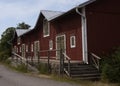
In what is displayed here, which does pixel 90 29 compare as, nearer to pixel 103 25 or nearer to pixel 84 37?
pixel 84 37

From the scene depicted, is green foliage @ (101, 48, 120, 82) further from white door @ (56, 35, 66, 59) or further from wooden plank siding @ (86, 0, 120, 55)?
white door @ (56, 35, 66, 59)

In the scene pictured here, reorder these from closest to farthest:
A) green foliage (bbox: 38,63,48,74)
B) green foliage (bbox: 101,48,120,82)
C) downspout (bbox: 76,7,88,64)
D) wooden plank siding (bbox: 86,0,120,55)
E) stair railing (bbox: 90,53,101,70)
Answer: green foliage (bbox: 101,48,120,82), stair railing (bbox: 90,53,101,70), downspout (bbox: 76,7,88,64), green foliage (bbox: 38,63,48,74), wooden plank siding (bbox: 86,0,120,55)

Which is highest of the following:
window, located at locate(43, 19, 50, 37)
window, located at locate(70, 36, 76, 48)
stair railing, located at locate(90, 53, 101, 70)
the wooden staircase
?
window, located at locate(43, 19, 50, 37)

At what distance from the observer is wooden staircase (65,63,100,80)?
19.8m

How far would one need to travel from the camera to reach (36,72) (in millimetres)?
23219

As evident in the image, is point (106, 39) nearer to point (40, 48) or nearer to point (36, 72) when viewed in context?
point (36, 72)

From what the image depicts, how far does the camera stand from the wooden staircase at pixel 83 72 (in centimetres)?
1977

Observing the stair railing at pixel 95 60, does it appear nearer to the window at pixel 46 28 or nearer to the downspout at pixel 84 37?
the downspout at pixel 84 37

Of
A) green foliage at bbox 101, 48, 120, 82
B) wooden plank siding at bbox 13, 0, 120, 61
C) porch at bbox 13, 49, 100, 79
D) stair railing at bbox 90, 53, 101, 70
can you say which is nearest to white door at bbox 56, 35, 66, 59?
wooden plank siding at bbox 13, 0, 120, 61

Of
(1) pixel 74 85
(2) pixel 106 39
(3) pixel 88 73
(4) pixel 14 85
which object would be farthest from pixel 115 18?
(4) pixel 14 85

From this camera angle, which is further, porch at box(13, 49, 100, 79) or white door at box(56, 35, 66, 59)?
white door at box(56, 35, 66, 59)

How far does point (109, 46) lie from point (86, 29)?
7.03 feet

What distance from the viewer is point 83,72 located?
20.5 m

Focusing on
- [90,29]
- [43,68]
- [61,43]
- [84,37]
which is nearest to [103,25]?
[90,29]
